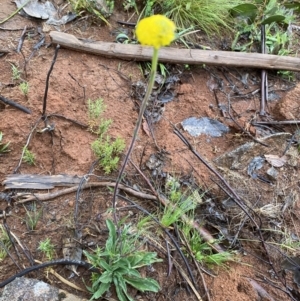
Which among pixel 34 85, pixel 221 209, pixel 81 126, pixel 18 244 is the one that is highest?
pixel 34 85

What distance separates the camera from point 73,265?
1.86m

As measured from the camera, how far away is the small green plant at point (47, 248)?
188cm

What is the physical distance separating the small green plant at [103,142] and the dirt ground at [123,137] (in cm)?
4

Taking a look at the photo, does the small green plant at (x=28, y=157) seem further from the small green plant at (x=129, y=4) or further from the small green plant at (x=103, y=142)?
the small green plant at (x=129, y=4)

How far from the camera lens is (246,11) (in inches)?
120

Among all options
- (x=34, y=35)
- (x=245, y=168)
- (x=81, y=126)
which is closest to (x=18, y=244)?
(x=81, y=126)

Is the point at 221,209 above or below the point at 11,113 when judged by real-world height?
below

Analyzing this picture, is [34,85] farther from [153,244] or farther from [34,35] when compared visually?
[153,244]

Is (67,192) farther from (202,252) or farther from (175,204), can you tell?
(202,252)

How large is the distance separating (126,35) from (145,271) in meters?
1.69

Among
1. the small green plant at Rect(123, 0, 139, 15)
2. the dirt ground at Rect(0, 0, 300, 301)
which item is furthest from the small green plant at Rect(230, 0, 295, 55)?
the small green plant at Rect(123, 0, 139, 15)

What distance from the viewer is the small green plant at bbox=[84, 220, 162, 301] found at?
1.75 metres

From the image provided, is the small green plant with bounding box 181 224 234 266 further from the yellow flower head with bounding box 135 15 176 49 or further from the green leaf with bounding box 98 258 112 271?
the yellow flower head with bounding box 135 15 176 49

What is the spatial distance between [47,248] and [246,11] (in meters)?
2.19
